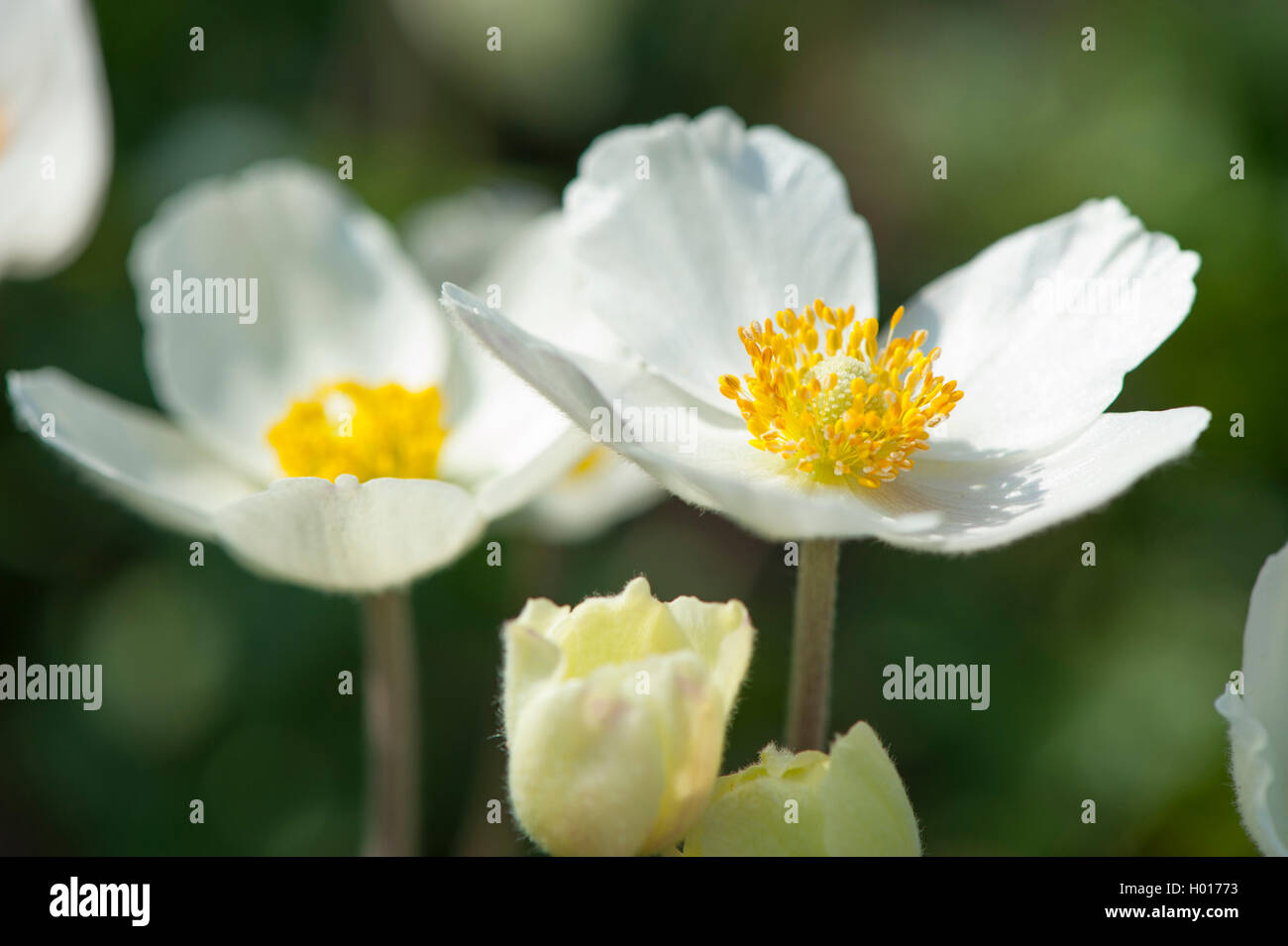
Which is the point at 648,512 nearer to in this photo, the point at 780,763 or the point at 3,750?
the point at 3,750

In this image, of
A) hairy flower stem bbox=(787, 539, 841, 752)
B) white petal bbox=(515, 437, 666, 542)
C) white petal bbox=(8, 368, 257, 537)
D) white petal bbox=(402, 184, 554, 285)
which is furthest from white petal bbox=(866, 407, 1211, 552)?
white petal bbox=(515, 437, 666, 542)

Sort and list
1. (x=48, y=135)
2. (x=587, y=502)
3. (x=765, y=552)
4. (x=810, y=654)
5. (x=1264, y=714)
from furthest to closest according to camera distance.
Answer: (x=765, y=552) < (x=587, y=502) < (x=48, y=135) < (x=810, y=654) < (x=1264, y=714)

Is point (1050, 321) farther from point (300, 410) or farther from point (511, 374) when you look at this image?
point (300, 410)

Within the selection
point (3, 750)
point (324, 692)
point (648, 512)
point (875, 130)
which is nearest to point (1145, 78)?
point (875, 130)

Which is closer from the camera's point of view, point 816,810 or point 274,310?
point 816,810

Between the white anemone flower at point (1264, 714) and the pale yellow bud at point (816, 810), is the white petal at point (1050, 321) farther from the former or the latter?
the pale yellow bud at point (816, 810)

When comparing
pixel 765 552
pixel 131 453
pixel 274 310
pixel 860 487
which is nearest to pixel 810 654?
pixel 860 487
